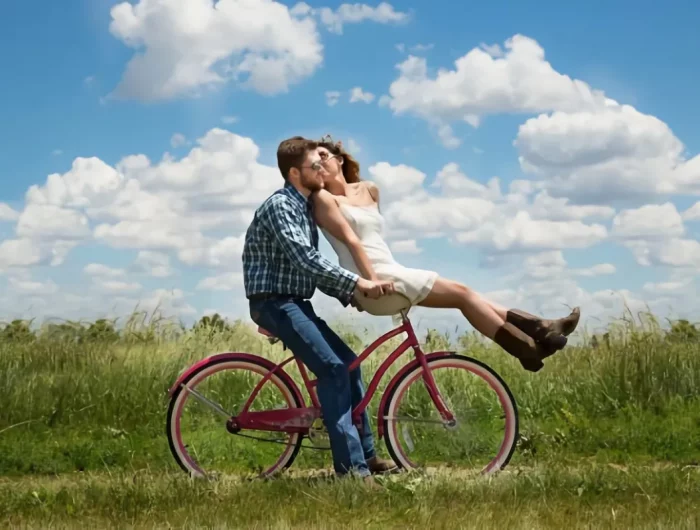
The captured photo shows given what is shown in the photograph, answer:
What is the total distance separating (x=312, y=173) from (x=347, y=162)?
434 millimetres

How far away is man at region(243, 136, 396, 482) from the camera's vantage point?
18.1ft

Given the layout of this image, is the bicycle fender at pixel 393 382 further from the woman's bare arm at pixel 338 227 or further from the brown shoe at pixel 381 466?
the woman's bare arm at pixel 338 227

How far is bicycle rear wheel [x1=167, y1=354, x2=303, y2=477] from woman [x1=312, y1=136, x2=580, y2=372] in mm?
971

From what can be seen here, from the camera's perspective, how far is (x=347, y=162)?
611 cm

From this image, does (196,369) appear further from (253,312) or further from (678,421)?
(678,421)

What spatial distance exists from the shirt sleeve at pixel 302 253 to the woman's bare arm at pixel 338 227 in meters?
0.14

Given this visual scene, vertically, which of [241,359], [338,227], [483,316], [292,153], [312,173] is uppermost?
[292,153]

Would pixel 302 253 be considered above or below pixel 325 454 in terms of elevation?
above

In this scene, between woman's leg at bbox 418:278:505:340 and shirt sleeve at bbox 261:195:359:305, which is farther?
woman's leg at bbox 418:278:505:340

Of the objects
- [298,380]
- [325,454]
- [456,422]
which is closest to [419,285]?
[456,422]

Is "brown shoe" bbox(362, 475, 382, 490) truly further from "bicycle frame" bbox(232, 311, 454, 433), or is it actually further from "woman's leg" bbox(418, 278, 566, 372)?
"woman's leg" bbox(418, 278, 566, 372)

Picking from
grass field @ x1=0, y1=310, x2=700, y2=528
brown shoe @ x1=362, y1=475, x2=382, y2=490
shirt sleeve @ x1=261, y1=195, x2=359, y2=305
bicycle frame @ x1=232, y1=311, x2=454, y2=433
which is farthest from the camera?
bicycle frame @ x1=232, y1=311, x2=454, y2=433

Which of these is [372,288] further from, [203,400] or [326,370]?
[203,400]

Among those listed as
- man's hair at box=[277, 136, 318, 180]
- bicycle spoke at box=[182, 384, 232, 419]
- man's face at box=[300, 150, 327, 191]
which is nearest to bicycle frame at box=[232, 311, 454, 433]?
bicycle spoke at box=[182, 384, 232, 419]
